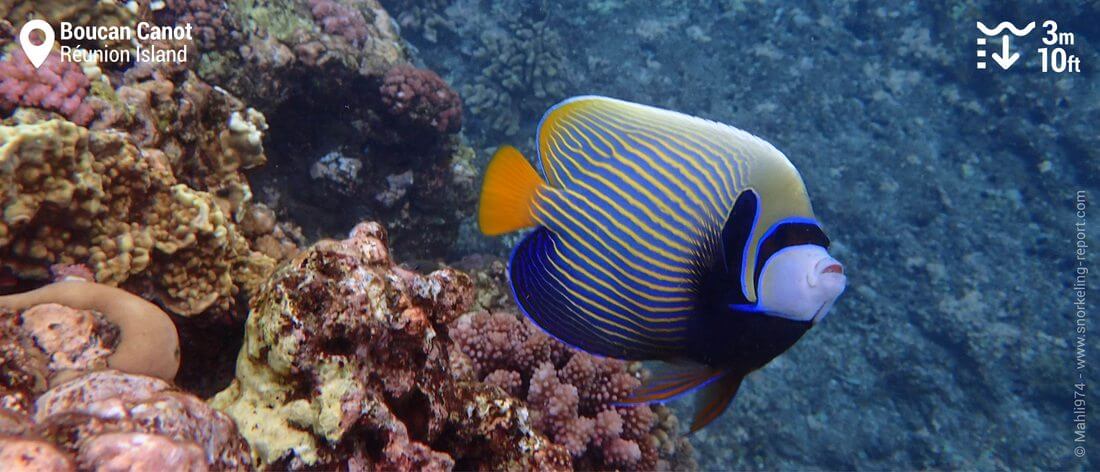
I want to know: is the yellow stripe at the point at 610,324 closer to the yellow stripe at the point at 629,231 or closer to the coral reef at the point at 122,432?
the yellow stripe at the point at 629,231

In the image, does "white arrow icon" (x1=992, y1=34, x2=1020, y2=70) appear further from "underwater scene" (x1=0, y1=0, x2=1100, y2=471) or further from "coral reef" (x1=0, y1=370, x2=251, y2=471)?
"coral reef" (x1=0, y1=370, x2=251, y2=471)

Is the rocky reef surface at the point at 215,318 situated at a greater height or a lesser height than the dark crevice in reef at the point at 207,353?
greater

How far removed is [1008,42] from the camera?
883 centimetres

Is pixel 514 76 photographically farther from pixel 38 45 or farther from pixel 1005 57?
pixel 1005 57

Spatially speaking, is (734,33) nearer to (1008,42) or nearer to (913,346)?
(1008,42)

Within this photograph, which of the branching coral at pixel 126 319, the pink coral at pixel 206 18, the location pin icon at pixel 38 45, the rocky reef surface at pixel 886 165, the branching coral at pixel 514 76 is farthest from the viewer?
the branching coral at pixel 514 76

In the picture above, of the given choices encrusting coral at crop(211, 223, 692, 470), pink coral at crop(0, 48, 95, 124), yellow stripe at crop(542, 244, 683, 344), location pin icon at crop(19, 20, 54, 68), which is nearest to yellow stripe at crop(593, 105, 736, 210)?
yellow stripe at crop(542, 244, 683, 344)

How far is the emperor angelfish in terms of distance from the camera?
48.5 inches

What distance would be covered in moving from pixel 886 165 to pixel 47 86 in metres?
9.23

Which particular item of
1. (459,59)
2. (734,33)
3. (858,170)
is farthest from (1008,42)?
(459,59)

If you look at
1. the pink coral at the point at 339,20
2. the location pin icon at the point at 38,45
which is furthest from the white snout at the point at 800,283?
the pink coral at the point at 339,20

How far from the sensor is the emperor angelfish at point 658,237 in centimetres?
123

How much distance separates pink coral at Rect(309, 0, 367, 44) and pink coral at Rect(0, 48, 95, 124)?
3.21 meters

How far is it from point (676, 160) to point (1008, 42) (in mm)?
10624
